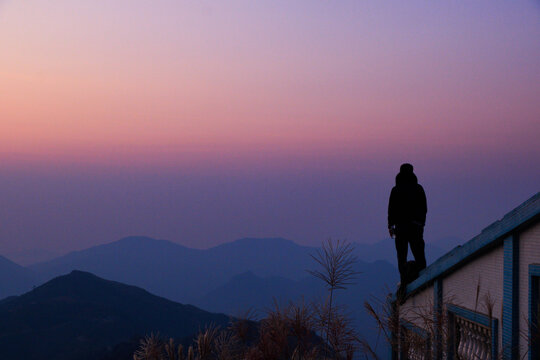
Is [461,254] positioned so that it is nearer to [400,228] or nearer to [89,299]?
[400,228]

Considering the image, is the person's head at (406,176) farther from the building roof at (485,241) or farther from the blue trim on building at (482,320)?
the blue trim on building at (482,320)

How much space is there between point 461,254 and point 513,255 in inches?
48.7

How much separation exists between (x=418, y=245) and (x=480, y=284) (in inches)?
103

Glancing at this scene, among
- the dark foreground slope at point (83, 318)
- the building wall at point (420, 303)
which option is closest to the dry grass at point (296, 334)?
the building wall at point (420, 303)

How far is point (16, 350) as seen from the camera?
65.1 m

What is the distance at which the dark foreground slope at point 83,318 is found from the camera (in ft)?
215

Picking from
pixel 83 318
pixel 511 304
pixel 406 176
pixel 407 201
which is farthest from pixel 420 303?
pixel 83 318

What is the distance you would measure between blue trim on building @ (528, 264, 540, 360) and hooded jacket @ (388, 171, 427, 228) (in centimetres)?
356

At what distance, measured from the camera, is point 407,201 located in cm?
912

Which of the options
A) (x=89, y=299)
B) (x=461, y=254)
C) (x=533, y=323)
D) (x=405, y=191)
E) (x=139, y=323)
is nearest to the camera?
(x=533, y=323)

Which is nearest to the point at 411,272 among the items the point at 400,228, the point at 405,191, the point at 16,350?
the point at 400,228

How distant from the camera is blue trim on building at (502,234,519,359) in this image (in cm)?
586

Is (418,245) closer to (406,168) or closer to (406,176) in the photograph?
(406,176)

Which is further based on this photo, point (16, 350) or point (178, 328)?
point (178, 328)
